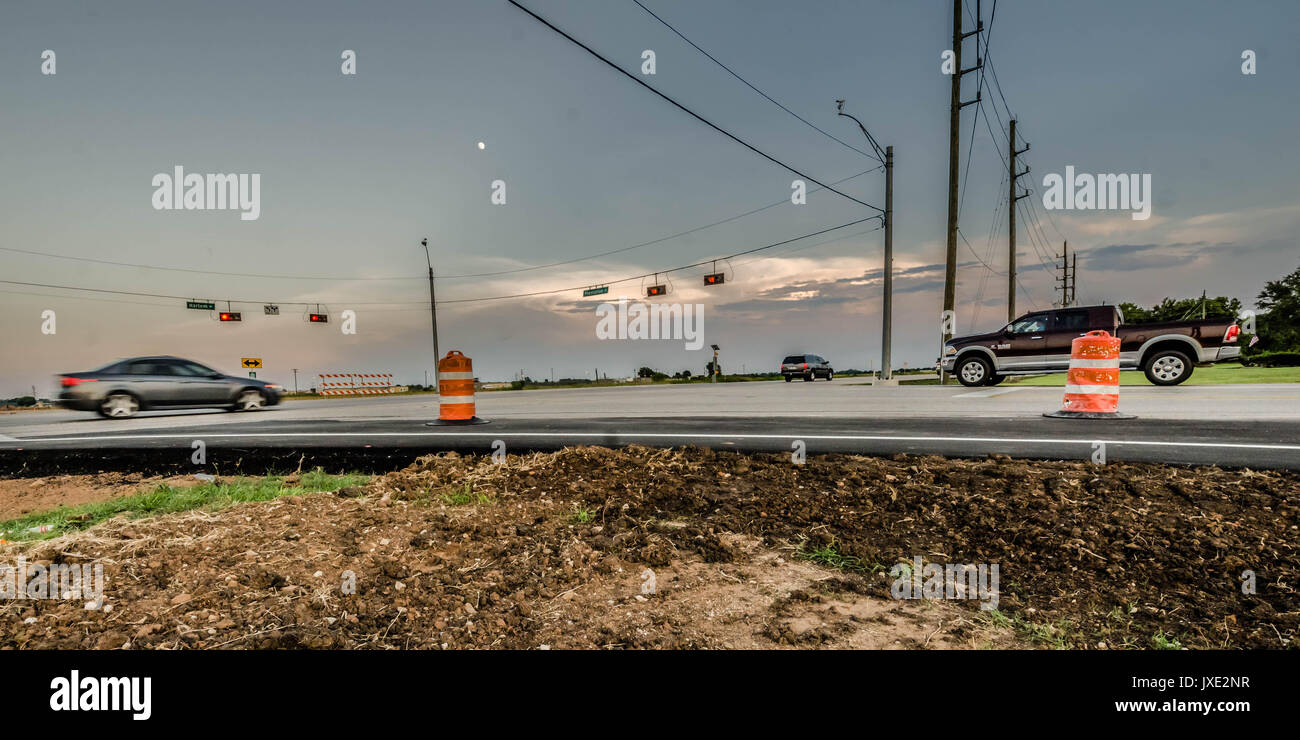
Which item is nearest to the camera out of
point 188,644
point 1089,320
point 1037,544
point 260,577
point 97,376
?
point 188,644

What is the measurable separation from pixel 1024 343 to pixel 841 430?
12.7 m

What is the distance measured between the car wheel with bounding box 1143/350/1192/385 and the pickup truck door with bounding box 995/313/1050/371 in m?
2.51

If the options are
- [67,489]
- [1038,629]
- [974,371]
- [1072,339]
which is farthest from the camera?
[974,371]

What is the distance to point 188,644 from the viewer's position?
248cm

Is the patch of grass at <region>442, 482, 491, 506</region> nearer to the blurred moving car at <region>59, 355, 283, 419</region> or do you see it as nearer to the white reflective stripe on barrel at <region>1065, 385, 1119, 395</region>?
the white reflective stripe on barrel at <region>1065, 385, 1119, 395</region>

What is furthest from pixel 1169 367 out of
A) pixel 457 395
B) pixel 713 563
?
pixel 457 395

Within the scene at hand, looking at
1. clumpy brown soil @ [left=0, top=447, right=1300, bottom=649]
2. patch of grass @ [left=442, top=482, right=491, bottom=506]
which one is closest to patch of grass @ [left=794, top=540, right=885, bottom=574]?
clumpy brown soil @ [left=0, top=447, right=1300, bottom=649]

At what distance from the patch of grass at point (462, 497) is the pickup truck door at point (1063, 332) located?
703 inches

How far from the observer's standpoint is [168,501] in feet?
17.3

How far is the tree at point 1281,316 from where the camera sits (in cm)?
5219

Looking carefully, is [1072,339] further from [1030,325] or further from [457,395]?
[457,395]

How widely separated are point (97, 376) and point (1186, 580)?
20.4m

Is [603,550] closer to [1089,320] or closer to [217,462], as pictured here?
[217,462]
